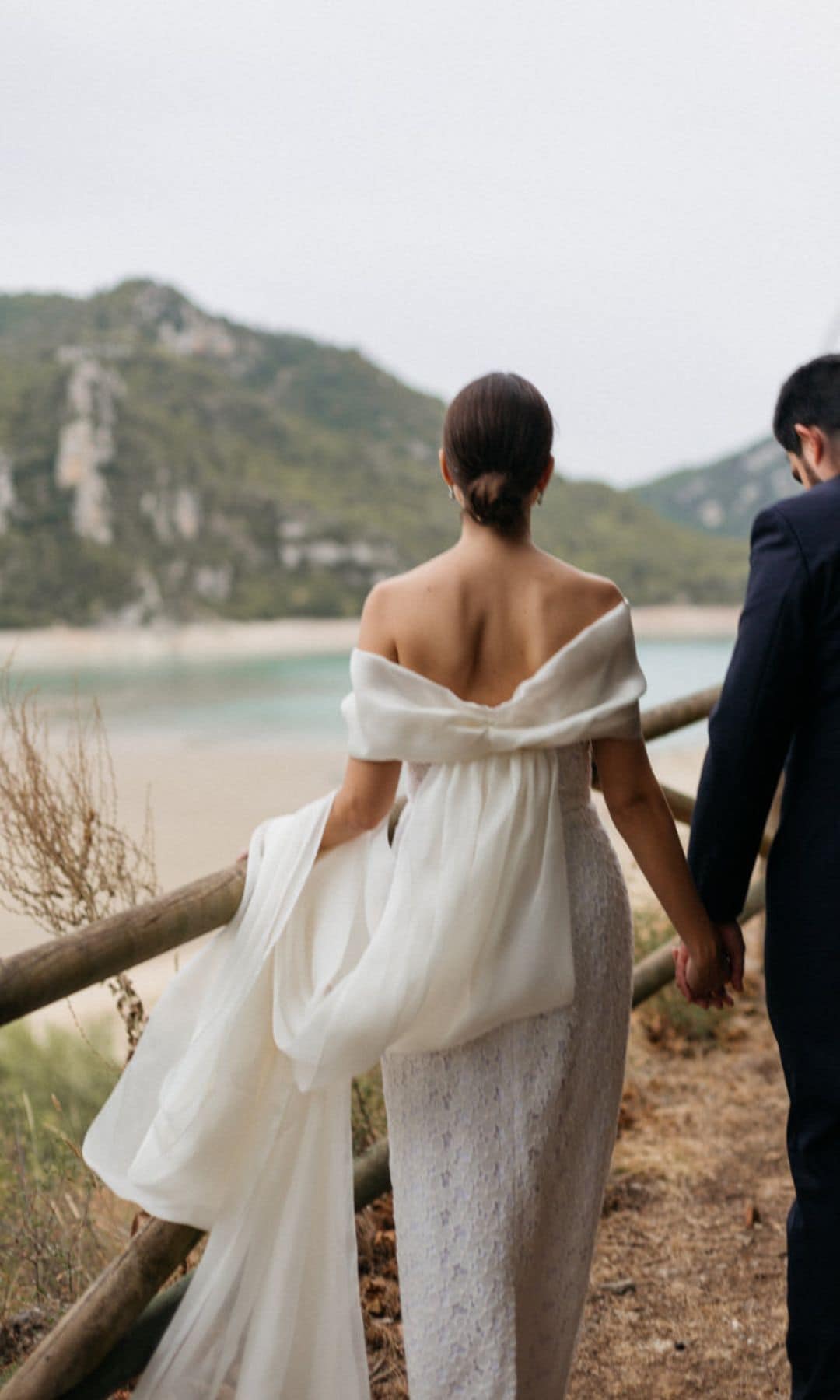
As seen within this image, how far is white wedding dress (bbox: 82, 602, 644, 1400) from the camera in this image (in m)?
1.65

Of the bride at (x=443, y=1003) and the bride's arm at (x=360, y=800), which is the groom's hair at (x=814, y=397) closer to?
the bride at (x=443, y=1003)

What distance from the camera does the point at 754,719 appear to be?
173 cm

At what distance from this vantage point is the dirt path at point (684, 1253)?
240 centimetres

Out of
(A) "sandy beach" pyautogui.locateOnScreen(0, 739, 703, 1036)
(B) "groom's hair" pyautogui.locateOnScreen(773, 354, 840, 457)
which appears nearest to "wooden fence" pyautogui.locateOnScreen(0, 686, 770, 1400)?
(B) "groom's hair" pyautogui.locateOnScreen(773, 354, 840, 457)

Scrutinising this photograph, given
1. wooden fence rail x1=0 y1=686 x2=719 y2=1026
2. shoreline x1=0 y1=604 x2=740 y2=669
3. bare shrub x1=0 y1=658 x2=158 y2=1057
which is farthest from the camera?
shoreline x1=0 y1=604 x2=740 y2=669

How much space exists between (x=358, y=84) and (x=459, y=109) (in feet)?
37.6

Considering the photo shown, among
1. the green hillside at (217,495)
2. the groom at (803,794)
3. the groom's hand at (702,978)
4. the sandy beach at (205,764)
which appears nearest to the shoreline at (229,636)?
the sandy beach at (205,764)

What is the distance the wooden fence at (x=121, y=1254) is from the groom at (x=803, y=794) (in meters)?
0.75

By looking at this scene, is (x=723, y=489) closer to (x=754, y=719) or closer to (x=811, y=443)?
(x=811, y=443)

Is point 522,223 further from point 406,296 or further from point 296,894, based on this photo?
point 296,894

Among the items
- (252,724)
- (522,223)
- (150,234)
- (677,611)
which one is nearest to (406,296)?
(522,223)

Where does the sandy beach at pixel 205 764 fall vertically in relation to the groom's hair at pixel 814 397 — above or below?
below

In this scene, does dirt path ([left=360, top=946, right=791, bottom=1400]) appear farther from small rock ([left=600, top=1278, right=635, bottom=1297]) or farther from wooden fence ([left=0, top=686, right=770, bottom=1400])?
wooden fence ([left=0, top=686, right=770, bottom=1400])

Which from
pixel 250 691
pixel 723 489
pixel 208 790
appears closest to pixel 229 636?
pixel 250 691
